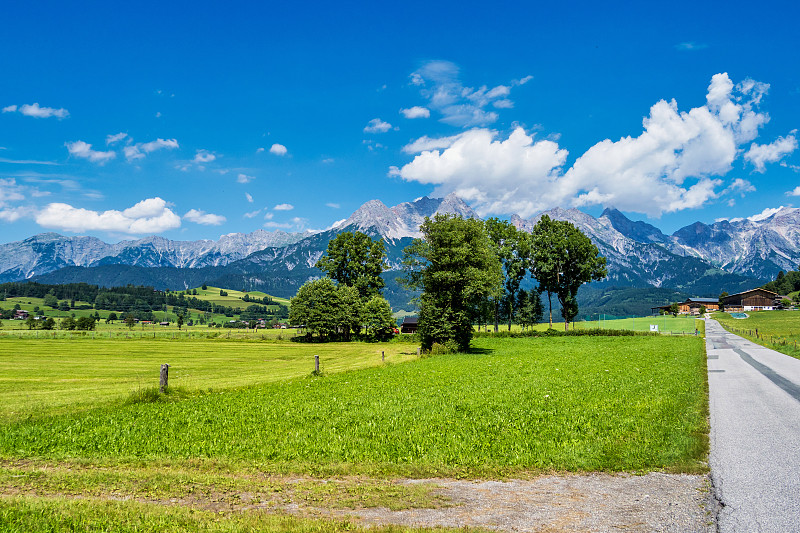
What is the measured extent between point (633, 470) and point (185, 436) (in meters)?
12.7

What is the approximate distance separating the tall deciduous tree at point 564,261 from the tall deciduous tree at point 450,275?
124 ft

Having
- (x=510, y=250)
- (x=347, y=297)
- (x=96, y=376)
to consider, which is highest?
(x=510, y=250)

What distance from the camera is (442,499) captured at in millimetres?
8812

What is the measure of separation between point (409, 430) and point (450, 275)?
32677 mm

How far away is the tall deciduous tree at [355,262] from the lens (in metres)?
87.0

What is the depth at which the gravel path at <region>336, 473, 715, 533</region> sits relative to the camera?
7.55 meters

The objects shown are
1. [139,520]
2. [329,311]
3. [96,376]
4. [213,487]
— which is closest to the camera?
[139,520]

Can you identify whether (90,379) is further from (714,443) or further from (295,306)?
(295,306)

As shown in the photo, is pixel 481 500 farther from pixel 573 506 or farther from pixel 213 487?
pixel 213 487

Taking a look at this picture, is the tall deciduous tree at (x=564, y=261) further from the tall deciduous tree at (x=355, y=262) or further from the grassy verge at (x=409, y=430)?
the grassy verge at (x=409, y=430)

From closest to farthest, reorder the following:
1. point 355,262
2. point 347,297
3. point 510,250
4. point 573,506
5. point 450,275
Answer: point 573,506 < point 450,275 < point 347,297 < point 510,250 < point 355,262

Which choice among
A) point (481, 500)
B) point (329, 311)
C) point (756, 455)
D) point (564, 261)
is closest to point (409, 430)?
point (481, 500)

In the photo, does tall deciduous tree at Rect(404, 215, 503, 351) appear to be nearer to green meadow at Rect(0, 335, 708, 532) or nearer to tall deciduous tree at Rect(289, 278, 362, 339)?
green meadow at Rect(0, 335, 708, 532)

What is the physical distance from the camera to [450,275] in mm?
46031
